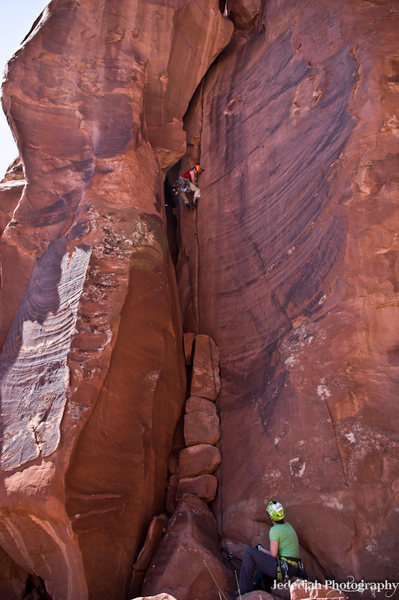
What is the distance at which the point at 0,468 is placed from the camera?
4.64 metres

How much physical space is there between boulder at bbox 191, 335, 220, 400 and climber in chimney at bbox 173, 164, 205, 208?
306 cm

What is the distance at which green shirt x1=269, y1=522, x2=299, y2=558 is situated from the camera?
456cm

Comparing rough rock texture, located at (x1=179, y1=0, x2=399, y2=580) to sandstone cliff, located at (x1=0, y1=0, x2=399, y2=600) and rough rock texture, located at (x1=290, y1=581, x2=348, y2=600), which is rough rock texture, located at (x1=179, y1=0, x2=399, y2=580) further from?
rough rock texture, located at (x1=290, y1=581, x2=348, y2=600)

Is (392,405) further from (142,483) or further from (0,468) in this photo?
(0,468)

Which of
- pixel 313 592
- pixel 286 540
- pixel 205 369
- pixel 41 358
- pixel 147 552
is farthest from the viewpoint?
pixel 205 369

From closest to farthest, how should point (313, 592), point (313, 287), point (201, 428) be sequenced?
point (313, 592)
point (313, 287)
point (201, 428)

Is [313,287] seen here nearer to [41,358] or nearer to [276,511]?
[276,511]

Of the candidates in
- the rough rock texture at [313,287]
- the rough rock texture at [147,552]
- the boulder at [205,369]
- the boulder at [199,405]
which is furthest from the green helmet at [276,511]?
the boulder at [205,369]

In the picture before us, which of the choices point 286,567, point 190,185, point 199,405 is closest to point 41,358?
point 199,405

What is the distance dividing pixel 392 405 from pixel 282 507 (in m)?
1.66

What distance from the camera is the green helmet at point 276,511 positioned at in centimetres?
467

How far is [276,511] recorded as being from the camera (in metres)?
4.67

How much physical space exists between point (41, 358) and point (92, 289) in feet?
3.47

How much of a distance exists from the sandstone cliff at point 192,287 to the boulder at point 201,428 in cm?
19
